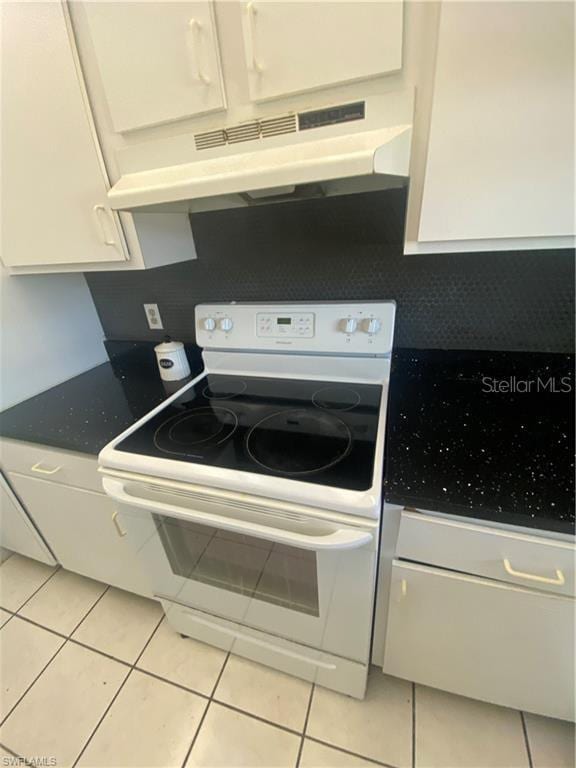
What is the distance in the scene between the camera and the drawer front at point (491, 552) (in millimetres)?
653

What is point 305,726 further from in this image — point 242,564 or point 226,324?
point 226,324

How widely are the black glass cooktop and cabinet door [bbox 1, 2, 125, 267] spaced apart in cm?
54

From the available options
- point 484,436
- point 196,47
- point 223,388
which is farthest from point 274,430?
point 196,47

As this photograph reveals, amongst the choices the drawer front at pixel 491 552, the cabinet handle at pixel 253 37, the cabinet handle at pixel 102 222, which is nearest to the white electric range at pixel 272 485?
the drawer front at pixel 491 552

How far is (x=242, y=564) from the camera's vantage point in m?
0.91

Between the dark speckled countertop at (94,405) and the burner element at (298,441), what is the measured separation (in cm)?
46

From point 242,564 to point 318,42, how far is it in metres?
1.23

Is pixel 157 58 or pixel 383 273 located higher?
pixel 157 58

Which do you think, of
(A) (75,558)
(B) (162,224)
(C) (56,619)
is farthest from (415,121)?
(C) (56,619)

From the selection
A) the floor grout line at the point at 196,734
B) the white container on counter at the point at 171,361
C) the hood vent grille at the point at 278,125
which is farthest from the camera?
the white container on counter at the point at 171,361

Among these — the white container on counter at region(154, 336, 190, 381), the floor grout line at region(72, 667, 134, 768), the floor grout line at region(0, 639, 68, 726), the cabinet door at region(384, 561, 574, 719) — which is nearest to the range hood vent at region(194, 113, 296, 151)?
the white container on counter at region(154, 336, 190, 381)

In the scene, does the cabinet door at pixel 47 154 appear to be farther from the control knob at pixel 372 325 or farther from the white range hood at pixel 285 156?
the control knob at pixel 372 325

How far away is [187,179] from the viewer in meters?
0.71

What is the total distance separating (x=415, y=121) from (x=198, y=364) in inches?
42.6
